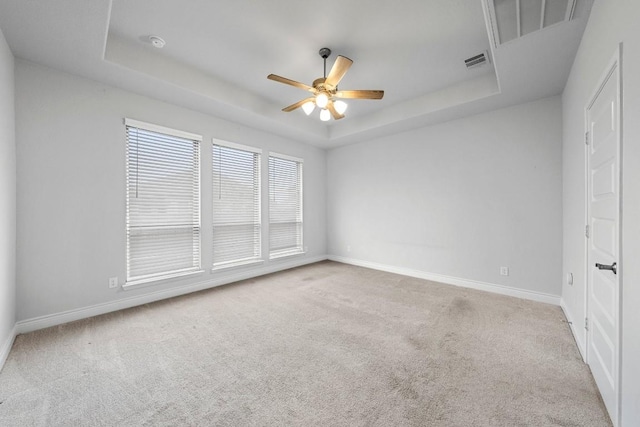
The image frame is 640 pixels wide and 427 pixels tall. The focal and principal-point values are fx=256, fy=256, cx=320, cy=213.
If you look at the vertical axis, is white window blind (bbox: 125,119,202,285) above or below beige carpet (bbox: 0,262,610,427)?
above

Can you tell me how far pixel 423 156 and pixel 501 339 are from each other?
2980 millimetres

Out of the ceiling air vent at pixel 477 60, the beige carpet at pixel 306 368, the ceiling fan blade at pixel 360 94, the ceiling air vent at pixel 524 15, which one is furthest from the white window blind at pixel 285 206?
the ceiling air vent at pixel 524 15

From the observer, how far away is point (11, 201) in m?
2.36

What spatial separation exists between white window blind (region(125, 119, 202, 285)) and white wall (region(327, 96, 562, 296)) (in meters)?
3.12

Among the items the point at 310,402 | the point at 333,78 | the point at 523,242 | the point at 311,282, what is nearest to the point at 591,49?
the point at 333,78

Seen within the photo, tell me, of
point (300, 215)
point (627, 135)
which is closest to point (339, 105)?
point (627, 135)

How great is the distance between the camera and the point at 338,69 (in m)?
2.49

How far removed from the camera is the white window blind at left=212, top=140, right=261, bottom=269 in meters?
4.09

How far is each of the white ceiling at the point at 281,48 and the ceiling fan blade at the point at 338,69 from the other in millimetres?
366

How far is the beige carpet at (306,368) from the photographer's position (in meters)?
1.55

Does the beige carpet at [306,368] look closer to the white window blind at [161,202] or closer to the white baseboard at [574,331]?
the white baseboard at [574,331]

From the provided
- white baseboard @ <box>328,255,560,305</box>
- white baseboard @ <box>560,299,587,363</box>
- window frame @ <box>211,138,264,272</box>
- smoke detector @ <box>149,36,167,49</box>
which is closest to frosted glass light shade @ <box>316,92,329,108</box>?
smoke detector @ <box>149,36,167,49</box>

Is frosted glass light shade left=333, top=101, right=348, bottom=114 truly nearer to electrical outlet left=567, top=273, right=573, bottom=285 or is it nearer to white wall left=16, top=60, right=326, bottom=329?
white wall left=16, top=60, right=326, bottom=329

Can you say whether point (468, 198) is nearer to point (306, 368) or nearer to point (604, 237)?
point (604, 237)
